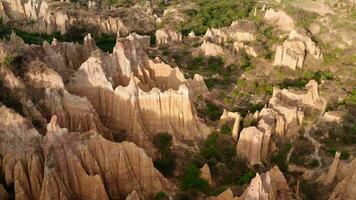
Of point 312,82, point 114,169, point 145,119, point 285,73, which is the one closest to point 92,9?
point 285,73

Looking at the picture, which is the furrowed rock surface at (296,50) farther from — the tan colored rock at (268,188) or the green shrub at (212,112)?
the tan colored rock at (268,188)

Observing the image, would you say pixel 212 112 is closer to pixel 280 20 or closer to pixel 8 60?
pixel 8 60

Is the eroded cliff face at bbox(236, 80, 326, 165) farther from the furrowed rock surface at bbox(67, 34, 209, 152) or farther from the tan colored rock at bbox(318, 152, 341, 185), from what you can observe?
the tan colored rock at bbox(318, 152, 341, 185)

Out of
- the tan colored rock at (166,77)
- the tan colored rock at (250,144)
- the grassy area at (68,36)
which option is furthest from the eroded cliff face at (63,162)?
the grassy area at (68,36)

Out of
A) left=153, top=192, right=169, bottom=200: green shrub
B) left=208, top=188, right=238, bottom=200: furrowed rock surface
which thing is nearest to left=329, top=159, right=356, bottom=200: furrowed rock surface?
left=208, top=188, right=238, bottom=200: furrowed rock surface

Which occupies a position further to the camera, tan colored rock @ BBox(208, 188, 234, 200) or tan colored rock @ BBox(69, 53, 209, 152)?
tan colored rock @ BBox(69, 53, 209, 152)

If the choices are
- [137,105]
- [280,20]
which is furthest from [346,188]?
[280,20]
